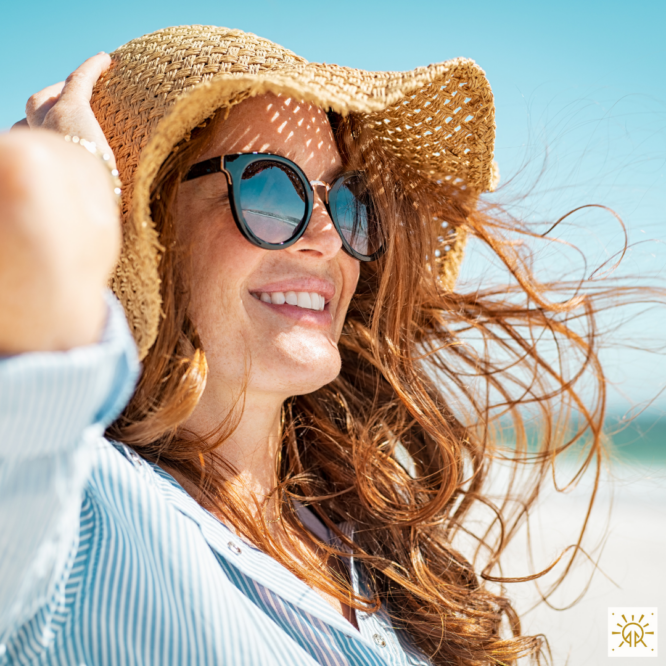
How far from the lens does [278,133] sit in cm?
155

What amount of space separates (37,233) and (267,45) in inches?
43.9

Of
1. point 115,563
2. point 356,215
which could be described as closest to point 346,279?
point 356,215

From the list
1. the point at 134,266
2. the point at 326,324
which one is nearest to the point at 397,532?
the point at 326,324

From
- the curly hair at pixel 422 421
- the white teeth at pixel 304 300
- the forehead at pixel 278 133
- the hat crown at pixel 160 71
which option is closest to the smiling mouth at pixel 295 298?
the white teeth at pixel 304 300

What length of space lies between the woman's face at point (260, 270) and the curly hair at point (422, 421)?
75 mm

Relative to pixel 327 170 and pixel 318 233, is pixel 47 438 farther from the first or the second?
pixel 327 170

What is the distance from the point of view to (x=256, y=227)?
58.8 inches

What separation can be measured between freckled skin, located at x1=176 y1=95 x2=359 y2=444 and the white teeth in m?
0.06

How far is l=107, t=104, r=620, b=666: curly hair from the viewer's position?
5.77 feet

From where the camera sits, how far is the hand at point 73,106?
1.28 metres

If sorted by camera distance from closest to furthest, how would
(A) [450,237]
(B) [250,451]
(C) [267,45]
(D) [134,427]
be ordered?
(D) [134,427] < (C) [267,45] < (B) [250,451] < (A) [450,237]

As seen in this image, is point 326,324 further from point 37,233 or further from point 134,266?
point 37,233

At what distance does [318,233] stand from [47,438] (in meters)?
1.08

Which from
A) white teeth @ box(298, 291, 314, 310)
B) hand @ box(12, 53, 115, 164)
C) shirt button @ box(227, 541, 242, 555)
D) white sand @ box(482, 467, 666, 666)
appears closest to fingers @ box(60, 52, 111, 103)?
hand @ box(12, 53, 115, 164)
